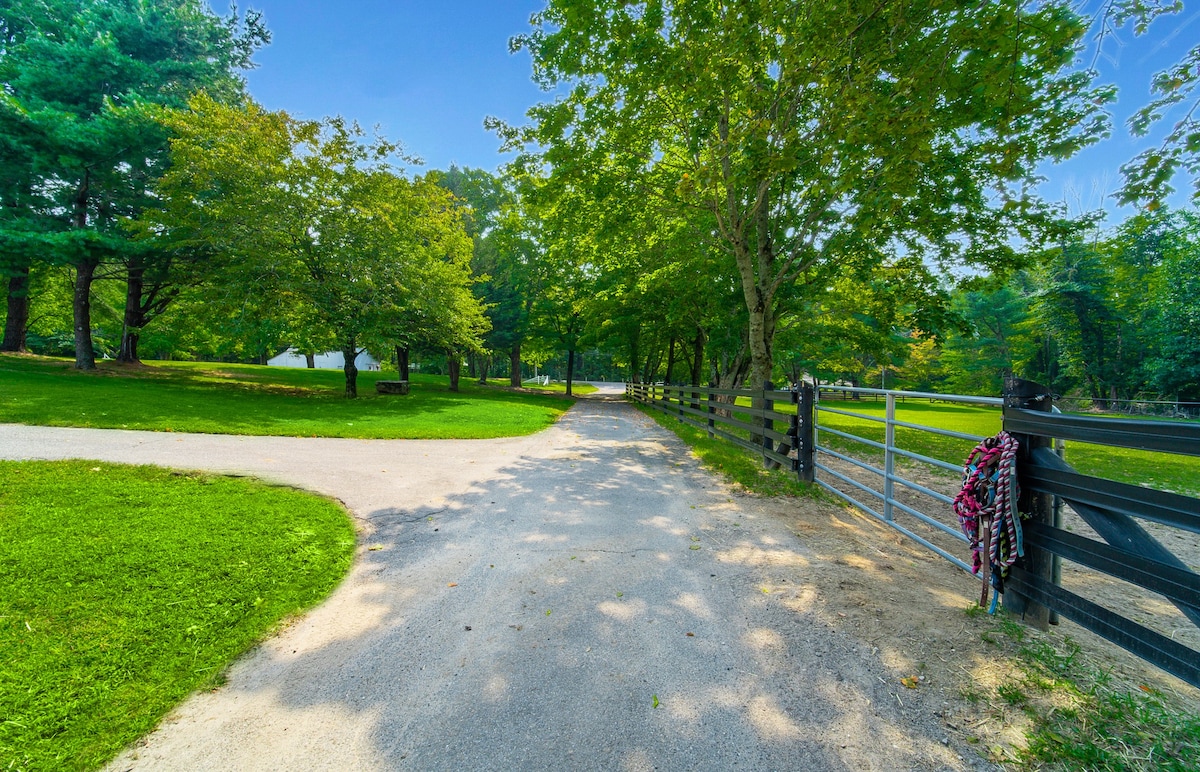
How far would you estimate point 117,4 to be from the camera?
1490 cm

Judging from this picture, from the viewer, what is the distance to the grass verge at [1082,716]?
1.64 meters

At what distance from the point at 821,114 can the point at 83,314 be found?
2326 cm

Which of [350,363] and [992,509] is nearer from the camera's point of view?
[992,509]

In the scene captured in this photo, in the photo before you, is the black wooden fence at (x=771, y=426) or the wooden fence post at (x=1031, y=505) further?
the black wooden fence at (x=771, y=426)

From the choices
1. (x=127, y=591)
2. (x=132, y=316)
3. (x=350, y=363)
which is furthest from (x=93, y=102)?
(x=127, y=591)

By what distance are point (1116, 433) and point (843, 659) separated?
1.70 m

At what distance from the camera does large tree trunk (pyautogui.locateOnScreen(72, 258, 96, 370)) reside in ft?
50.2

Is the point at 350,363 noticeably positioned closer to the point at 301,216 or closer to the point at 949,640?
the point at 301,216

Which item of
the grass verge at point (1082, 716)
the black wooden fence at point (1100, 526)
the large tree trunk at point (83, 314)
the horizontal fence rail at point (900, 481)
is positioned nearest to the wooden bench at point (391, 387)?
the large tree trunk at point (83, 314)

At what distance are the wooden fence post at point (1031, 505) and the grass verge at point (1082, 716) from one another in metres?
0.21

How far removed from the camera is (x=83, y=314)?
1552 cm

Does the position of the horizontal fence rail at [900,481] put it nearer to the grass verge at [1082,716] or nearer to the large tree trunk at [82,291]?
the grass verge at [1082,716]

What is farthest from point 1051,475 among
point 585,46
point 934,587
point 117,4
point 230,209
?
point 117,4

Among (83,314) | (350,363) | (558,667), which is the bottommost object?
(558,667)
